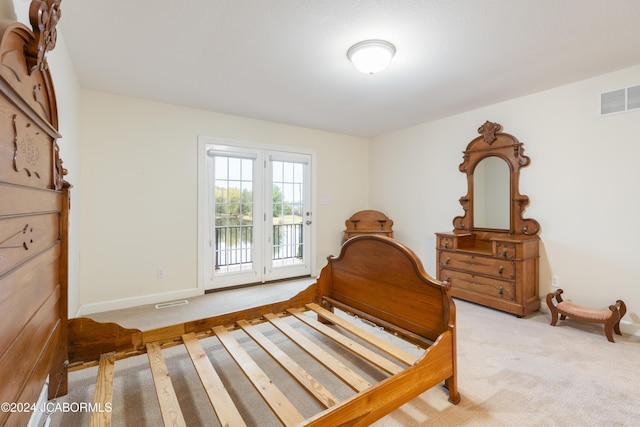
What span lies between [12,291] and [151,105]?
9.88ft

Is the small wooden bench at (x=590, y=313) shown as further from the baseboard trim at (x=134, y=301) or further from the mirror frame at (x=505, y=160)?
the baseboard trim at (x=134, y=301)

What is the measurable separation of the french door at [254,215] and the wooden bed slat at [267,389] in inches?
83.7

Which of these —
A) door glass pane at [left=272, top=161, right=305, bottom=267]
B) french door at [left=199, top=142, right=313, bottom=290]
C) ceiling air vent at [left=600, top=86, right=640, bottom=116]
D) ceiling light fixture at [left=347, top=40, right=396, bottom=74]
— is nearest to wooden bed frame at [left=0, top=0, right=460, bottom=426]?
ceiling light fixture at [left=347, top=40, right=396, bottom=74]

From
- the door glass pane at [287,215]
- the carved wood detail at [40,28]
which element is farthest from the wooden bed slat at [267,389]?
the door glass pane at [287,215]

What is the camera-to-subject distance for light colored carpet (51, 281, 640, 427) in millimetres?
1557

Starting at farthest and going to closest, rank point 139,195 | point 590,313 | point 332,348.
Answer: point 139,195
point 590,313
point 332,348

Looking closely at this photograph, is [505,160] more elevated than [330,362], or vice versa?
[505,160]

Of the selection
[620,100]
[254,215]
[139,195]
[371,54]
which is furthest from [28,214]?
[620,100]

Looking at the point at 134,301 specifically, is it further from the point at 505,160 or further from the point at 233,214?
the point at 505,160

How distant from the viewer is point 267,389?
141 cm

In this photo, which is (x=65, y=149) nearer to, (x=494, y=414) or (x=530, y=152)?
(x=494, y=414)

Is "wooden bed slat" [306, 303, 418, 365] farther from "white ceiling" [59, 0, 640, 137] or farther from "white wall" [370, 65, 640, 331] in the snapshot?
"white wall" [370, 65, 640, 331]

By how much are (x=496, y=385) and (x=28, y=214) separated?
8.50 feet

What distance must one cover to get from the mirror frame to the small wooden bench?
30.5 inches
